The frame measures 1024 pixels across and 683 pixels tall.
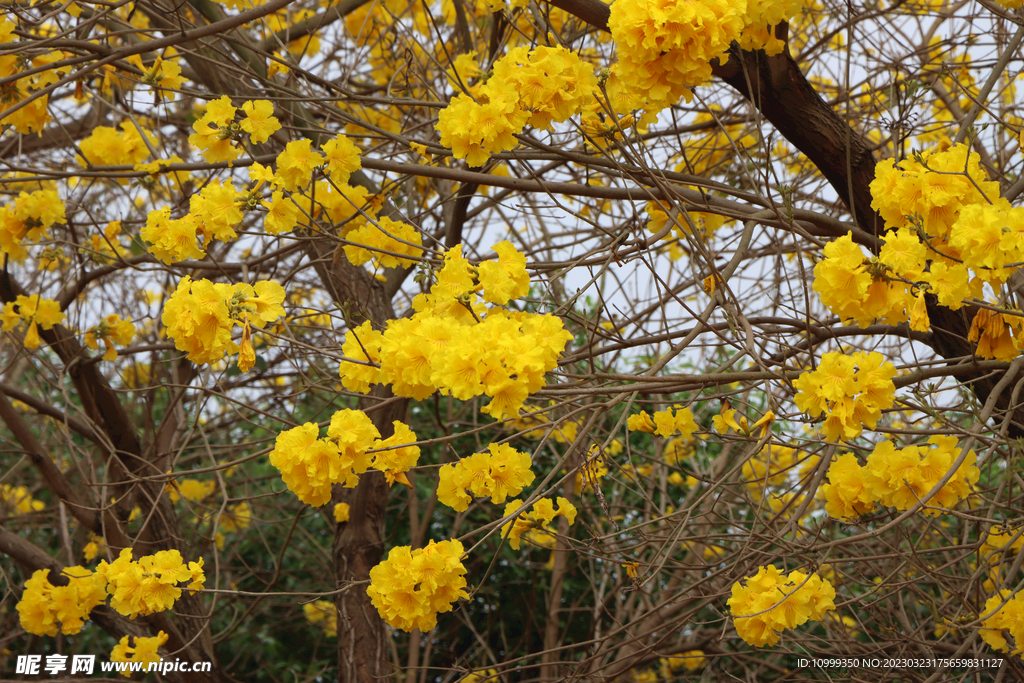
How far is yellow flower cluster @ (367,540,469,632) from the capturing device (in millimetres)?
1762

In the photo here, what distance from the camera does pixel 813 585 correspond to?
199 cm

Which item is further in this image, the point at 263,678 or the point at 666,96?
the point at 263,678

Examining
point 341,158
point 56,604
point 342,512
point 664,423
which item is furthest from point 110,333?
point 664,423

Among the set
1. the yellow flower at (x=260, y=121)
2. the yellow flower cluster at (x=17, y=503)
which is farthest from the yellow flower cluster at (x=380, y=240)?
the yellow flower cluster at (x=17, y=503)

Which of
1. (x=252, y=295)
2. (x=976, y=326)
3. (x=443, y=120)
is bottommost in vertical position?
(x=976, y=326)

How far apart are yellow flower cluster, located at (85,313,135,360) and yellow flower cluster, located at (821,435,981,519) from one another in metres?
2.74

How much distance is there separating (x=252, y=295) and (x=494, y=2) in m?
0.99

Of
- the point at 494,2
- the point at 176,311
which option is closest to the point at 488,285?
the point at 176,311

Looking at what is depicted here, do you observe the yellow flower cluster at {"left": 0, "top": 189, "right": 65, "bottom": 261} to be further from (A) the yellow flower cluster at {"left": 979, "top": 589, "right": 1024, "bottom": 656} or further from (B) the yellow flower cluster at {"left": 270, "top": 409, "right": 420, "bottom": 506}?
(A) the yellow flower cluster at {"left": 979, "top": 589, "right": 1024, "bottom": 656}

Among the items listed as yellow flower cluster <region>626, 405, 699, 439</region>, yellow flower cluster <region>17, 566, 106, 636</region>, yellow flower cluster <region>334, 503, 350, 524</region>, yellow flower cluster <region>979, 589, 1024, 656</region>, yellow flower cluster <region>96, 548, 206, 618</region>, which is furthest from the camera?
yellow flower cluster <region>334, 503, 350, 524</region>

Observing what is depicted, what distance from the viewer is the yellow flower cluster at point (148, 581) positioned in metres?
2.37

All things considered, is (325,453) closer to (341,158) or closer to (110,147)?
(341,158)

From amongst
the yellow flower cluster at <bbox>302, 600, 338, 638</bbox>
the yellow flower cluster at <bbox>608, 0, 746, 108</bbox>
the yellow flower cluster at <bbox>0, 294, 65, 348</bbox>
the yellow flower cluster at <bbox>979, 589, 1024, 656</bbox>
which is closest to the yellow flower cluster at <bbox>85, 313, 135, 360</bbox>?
the yellow flower cluster at <bbox>0, 294, 65, 348</bbox>

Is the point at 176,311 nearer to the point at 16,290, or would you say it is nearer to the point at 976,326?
the point at 976,326
